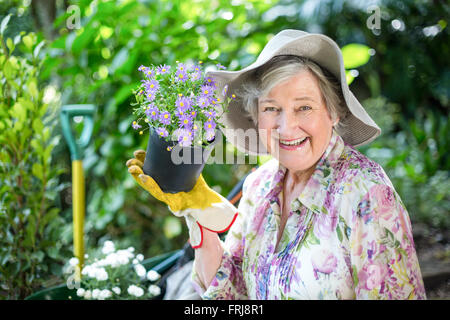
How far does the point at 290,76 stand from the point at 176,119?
0.32m

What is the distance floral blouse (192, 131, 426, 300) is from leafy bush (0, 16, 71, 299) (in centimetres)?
79

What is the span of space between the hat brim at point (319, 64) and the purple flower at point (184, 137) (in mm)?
220

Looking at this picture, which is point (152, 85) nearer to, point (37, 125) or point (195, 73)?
point (195, 73)

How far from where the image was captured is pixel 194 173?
114cm

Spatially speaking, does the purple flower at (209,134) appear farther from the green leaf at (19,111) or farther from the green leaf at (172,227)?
the green leaf at (172,227)

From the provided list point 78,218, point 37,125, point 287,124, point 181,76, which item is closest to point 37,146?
point 37,125

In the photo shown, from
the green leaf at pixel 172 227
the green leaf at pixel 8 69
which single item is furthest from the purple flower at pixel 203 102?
the green leaf at pixel 172 227

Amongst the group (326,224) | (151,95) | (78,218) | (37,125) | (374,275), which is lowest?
(374,275)

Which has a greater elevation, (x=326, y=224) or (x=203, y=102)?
(x=203, y=102)

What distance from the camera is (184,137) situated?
103 centimetres

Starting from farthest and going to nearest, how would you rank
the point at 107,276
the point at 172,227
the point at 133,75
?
1. the point at 172,227
2. the point at 133,75
3. the point at 107,276

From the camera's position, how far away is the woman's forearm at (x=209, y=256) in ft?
4.28
